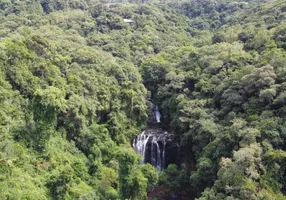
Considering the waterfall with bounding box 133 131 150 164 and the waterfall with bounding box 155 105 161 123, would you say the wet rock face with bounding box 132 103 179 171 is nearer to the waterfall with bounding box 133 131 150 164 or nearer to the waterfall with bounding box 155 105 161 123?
the waterfall with bounding box 133 131 150 164

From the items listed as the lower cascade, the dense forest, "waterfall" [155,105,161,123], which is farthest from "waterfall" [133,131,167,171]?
"waterfall" [155,105,161,123]

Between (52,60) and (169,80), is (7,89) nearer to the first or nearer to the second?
(52,60)

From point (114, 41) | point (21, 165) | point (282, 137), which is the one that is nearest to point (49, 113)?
point (21, 165)

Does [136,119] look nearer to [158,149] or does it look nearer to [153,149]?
[153,149]

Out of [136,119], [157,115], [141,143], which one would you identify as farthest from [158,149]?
[157,115]

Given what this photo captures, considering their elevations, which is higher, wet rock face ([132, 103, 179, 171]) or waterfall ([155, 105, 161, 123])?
waterfall ([155, 105, 161, 123])
